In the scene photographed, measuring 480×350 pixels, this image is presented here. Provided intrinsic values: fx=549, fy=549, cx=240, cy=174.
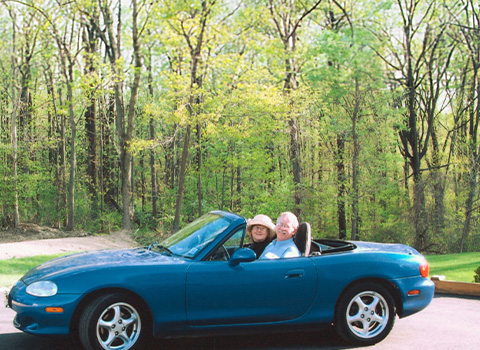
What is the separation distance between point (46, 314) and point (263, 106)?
19852 millimetres

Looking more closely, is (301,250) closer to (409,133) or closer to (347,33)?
(347,33)

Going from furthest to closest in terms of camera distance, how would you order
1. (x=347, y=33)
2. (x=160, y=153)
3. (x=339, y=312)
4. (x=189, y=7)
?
(x=160, y=153)
(x=347, y=33)
(x=189, y=7)
(x=339, y=312)

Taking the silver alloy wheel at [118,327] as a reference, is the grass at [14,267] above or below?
below

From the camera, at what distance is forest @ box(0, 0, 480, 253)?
22.8 meters

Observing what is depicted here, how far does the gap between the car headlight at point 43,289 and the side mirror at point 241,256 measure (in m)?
1.64

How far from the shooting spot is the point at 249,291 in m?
5.32

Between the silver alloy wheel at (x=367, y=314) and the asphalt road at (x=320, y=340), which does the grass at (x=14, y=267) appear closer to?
the asphalt road at (x=320, y=340)

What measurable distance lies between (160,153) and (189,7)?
19.3 metres

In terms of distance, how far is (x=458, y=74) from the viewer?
3309 cm

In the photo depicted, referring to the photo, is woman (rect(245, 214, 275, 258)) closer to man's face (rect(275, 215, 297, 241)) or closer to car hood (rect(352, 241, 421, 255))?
man's face (rect(275, 215, 297, 241))

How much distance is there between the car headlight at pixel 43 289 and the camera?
4871mm

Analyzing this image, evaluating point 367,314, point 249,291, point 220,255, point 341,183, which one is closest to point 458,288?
point 367,314

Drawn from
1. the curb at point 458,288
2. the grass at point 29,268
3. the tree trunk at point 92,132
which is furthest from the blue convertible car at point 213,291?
the tree trunk at point 92,132

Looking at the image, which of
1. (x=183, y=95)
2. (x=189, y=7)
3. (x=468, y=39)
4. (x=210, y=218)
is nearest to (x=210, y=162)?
(x=183, y=95)
